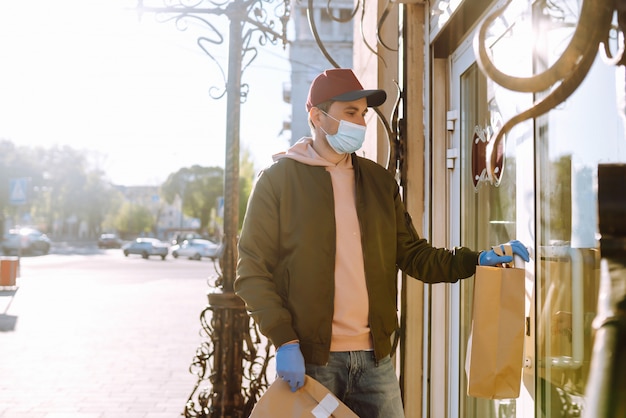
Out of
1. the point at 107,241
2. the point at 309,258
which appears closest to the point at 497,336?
the point at 309,258

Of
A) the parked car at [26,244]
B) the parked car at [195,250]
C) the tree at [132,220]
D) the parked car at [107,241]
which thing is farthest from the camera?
the tree at [132,220]

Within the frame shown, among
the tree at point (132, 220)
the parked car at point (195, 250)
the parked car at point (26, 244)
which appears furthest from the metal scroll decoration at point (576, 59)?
the tree at point (132, 220)

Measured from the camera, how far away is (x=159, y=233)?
99.7 meters

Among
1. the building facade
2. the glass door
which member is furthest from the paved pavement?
the glass door

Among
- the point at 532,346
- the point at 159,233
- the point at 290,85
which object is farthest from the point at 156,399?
the point at 159,233

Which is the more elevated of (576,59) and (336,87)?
(336,87)

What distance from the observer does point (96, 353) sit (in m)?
7.88

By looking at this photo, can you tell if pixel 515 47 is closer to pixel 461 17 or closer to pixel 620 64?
pixel 461 17

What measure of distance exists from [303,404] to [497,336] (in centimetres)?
67

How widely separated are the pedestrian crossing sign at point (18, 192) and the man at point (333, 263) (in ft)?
47.9

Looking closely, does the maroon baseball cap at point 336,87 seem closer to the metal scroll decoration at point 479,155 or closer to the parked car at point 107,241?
the metal scroll decoration at point 479,155

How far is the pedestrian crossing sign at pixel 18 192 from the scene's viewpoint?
15.3 metres

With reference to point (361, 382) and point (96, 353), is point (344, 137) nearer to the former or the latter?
point (361, 382)

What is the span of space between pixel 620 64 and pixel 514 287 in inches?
37.7
